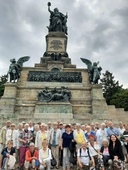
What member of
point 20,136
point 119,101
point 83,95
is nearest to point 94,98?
point 83,95

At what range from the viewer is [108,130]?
7281mm

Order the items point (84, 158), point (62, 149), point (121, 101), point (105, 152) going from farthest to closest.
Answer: point (121, 101) < point (62, 149) < point (105, 152) < point (84, 158)

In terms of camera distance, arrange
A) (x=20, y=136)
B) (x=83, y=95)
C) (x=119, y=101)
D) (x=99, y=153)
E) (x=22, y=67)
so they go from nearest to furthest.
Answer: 1. (x=99, y=153)
2. (x=20, y=136)
3. (x=83, y=95)
4. (x=22, y=67)
5. (x=119, y=101)

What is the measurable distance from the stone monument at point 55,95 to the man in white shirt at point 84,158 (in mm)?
8518

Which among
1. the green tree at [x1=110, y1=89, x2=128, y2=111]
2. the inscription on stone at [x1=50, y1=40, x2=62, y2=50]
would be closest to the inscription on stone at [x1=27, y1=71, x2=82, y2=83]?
the inscription on stone at [x1=50, y1=40, x2=62, y2=50]

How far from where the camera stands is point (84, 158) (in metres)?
5.53

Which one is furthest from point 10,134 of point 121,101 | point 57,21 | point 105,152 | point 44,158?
point 121,101

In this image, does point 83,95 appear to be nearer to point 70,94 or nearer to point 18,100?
point 70,94

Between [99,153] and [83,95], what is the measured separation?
11.9m

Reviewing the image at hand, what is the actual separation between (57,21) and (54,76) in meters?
8.96

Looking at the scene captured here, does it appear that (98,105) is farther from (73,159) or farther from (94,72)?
(73,159)

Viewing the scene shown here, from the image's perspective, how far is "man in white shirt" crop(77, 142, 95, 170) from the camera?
5.48 meters

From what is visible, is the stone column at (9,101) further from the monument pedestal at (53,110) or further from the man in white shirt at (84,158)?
the man in white shirt at (84,158)

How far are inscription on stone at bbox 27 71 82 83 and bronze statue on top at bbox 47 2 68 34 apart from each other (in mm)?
7332
